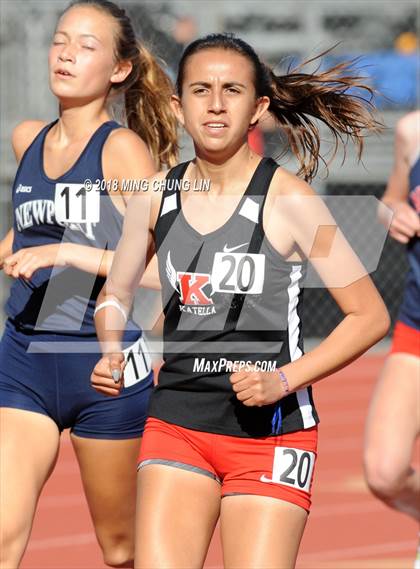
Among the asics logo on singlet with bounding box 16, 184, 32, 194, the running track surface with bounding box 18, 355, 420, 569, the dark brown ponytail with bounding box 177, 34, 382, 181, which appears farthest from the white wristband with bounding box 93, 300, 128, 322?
the running track surface with bounding box 18, 355, 420, 569

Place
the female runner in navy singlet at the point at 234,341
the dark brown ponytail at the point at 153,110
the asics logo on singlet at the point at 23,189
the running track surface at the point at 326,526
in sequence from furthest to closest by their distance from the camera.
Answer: the running track surface at the point at 326,526, the dark brown ponytail at the point at 153,110, the asics logo on singlet at the point at 23,189, the female runner in navy singlet at the point at 234,341

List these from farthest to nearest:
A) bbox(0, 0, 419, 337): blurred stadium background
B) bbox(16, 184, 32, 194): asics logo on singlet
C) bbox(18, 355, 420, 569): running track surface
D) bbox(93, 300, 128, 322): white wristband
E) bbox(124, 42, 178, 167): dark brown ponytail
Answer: bbox(0, 0, 419, 337): blurred stadium background → bbox(18, 355, 420, 569): running track surface → bbox(124, 42, 178, 167): dark brown ponytail → bbox(16, 184, 32, 194): asics logo on singlet → bbox(93, 300, 128, 322): white wristband

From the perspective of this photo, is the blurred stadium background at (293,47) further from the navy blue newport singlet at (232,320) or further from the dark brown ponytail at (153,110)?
the navy blue newport singlet at (232,320)

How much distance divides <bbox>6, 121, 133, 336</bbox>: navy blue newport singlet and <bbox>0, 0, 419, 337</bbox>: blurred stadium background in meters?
6.13

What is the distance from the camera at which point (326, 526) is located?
6395 millimetres

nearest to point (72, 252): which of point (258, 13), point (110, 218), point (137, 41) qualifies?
point (110, 218)

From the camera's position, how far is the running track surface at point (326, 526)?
574 centimetres

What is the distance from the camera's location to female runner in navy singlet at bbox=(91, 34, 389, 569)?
3.31m

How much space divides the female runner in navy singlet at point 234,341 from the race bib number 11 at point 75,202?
1.64ft

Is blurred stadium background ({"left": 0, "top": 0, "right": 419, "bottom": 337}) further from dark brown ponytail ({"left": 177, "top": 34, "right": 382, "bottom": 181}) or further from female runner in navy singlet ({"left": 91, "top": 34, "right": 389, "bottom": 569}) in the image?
female runner in navy singlet ({"left": 91, "top": 34, "right": 389, "bottom": 569})

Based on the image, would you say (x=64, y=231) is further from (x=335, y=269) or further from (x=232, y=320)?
(x=335, y=269)

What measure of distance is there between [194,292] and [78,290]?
2.65ft

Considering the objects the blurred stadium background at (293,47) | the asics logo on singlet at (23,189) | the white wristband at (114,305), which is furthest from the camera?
the blurred stadium background at (293,47)

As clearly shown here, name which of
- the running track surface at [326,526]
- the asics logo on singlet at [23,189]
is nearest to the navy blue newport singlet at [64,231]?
the asics logo on singlet at [23,189]
